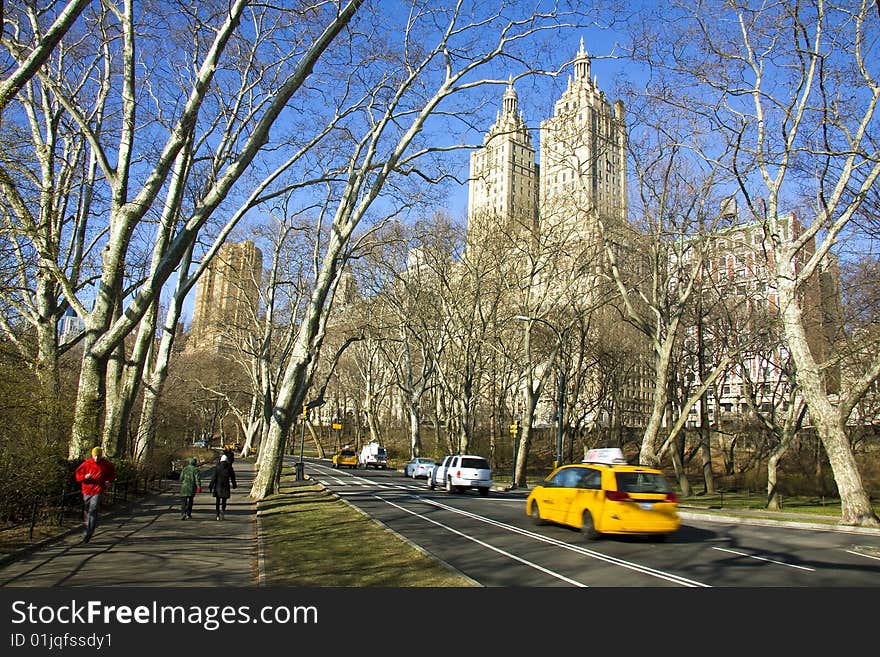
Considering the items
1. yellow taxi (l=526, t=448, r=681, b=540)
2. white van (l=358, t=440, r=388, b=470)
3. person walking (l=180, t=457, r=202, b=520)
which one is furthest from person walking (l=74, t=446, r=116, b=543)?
white van (l=358, t=440, r=388, b=470)

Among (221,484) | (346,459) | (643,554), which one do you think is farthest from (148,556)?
(346,459)

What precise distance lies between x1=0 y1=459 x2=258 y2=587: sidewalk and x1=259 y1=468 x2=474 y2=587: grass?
1.48 ft

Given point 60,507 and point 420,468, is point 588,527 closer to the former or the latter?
point 60,507

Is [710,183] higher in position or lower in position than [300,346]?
higher

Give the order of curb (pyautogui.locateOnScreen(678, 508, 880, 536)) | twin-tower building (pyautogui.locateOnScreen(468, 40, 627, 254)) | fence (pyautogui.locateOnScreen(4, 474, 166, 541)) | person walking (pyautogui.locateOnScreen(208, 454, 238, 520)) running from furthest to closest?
twin-tower building (pyautogui.locateOnScreen(468, 40, 627, 254)) → curb (pyautogui.locateOnScreen(678, 508, 880, 536)) → person walking (pyautogui.locateOnScreen(208, 454, 238, 520)) → fence (pyautogui.locateOnScreen(4, 474, 166, 541))

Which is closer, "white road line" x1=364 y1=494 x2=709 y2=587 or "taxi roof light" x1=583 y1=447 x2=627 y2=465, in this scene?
"white road line" x1=364 y1=494 x2=709 y2=587

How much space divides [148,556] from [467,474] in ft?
65.3

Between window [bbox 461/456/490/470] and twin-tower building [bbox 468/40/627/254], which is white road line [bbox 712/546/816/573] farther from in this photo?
window [bbox 461/456/490/470]

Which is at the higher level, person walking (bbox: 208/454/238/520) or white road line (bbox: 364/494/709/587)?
person walking (bbox: 208/454/238/520)

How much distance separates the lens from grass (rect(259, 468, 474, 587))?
8.70 meters

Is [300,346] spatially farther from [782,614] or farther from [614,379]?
[614,379]

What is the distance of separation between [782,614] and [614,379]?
1849 inches

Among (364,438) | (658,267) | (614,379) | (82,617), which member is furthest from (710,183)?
(364,438)

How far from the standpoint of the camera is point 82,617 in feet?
21.7
